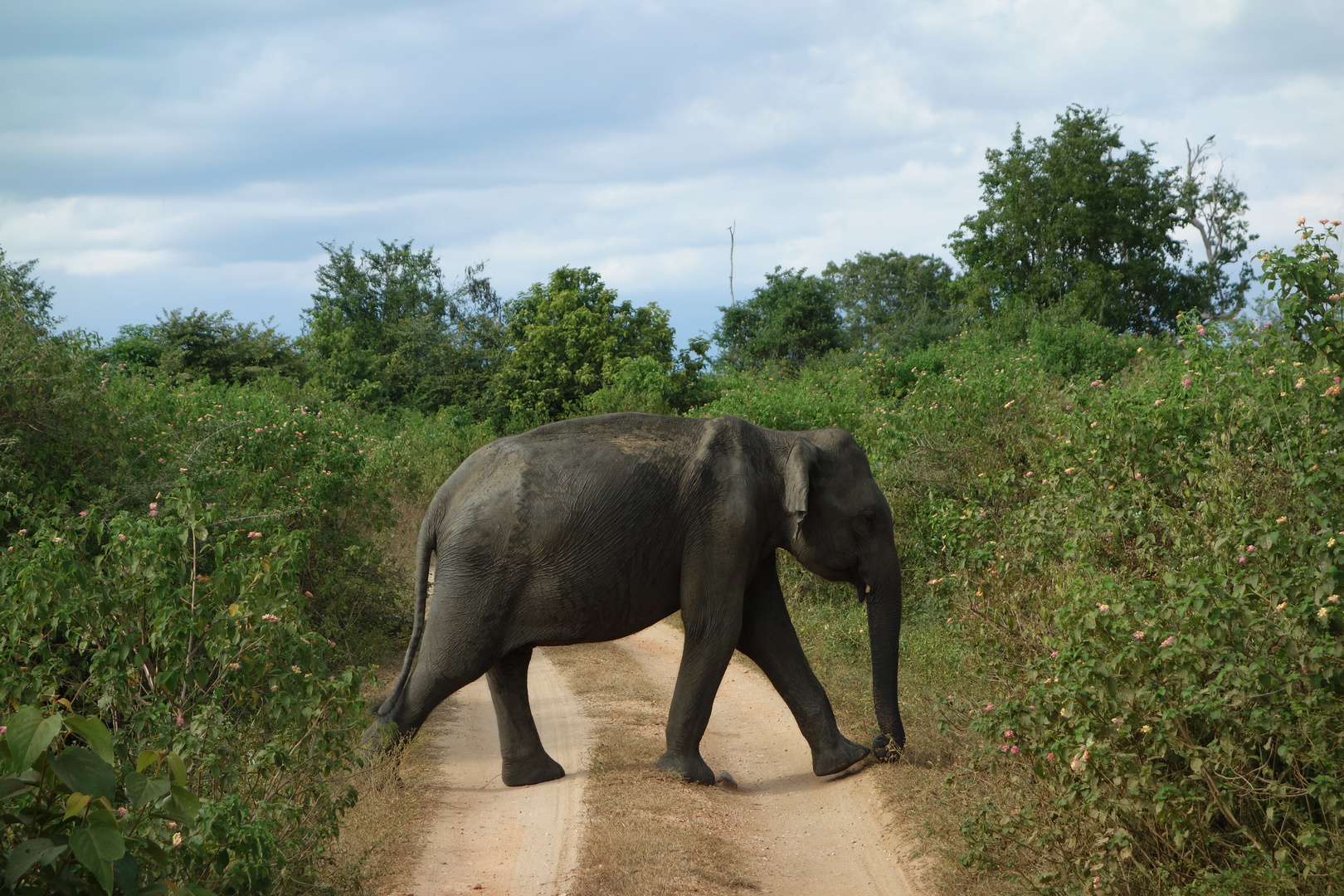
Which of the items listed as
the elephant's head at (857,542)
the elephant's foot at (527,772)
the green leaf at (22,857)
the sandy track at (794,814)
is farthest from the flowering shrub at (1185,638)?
the green leaf at (22,857)

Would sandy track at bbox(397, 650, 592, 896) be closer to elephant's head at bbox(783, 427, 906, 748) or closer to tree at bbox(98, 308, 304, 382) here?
elephant's head at bbox(783, 427, 906, 748)

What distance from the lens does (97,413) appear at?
838cm

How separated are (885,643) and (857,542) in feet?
2.35

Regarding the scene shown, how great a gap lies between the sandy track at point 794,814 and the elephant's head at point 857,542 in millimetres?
705

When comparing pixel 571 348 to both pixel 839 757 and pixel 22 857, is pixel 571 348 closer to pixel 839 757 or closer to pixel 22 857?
pixel 839 757

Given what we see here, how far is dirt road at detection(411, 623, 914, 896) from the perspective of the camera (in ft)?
19.3

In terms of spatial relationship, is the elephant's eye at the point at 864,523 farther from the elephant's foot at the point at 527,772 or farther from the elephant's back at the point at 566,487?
the elephant's foot at the point at 527,772

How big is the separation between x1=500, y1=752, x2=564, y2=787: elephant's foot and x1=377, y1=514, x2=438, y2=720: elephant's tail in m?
0.85

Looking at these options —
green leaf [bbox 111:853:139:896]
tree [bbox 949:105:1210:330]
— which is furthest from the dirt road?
tree [bbox 949:105:1210:330]

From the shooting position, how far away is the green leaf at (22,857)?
2.38 metres

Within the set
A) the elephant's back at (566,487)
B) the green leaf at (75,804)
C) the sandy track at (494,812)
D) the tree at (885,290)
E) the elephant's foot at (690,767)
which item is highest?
the tree at (885,290)

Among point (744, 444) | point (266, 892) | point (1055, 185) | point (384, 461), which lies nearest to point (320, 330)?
point (1055, 185)

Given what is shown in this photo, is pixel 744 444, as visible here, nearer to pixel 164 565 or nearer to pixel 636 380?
pixel 164 565

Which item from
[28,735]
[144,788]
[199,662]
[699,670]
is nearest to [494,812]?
[699,670]
